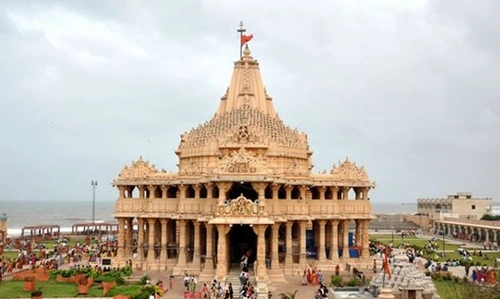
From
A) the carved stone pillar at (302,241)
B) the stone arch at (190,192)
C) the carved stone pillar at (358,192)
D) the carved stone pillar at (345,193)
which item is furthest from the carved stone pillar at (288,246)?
the carved stone pillar at (358,192)

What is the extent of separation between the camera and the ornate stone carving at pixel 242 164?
38.6 m

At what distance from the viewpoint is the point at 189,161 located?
4450cm

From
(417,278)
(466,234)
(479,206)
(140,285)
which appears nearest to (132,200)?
(140,285)

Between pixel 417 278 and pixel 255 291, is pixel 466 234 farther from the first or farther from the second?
pixel 417 278

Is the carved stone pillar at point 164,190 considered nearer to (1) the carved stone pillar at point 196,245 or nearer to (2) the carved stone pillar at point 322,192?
(1) the carved stone pillar at point 196,245

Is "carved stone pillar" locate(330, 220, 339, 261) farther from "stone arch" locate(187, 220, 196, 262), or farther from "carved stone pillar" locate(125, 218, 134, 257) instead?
"carved stone pillar" locate(125, 218, 134, 257)

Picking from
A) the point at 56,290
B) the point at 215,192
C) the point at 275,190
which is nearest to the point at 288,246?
the point at 275,190

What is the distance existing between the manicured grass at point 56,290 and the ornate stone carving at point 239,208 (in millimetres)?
6863

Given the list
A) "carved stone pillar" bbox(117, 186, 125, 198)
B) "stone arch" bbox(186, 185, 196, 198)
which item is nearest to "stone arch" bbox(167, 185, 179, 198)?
"stone arch" bbox(186, 185, 196, 198)

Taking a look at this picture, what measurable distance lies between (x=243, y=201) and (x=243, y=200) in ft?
0.21

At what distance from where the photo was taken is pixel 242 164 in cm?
3862

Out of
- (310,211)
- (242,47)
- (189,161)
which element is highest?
(242,47)

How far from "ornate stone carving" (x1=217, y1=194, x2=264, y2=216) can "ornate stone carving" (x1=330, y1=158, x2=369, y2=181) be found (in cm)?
1151

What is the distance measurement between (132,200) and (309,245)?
48.0 ft
